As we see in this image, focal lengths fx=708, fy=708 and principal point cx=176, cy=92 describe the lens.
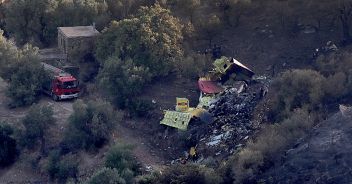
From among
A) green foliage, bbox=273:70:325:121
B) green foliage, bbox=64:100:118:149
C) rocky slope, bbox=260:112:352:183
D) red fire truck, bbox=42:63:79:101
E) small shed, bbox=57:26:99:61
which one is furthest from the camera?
small shed, bbox=57:26:99:61

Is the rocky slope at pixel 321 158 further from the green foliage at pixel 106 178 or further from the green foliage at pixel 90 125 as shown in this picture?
the green foliage at pixel 90 125

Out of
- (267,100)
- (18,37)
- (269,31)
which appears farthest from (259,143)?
(18,37)

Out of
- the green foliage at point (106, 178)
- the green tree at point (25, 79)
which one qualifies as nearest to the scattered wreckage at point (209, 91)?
the green foliage at point (106, 178)

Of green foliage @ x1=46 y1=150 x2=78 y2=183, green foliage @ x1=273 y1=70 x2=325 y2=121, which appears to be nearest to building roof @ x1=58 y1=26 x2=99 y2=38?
green foliage @ x1=46 y1=150 x2=78 y2=183

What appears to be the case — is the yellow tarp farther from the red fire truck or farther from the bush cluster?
the red fire truck

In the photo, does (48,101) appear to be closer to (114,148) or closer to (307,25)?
(114,148)

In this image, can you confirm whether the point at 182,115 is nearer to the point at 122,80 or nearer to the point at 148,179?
the point at 122,80
